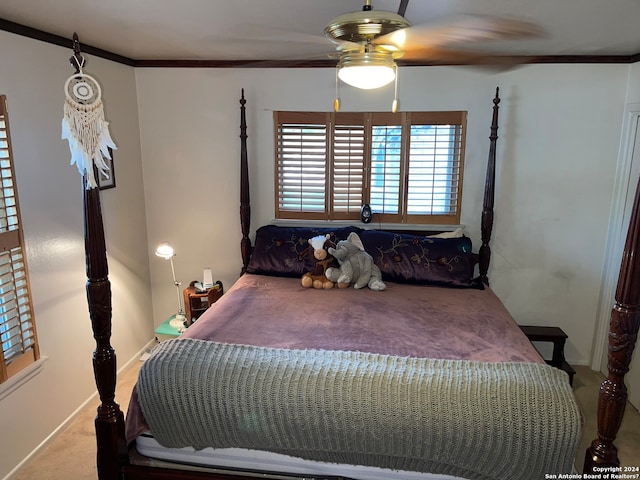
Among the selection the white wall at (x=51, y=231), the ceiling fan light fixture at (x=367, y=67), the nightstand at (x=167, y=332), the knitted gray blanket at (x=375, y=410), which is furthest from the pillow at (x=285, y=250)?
the ceiling fan light fixture at (x=367, y=67)

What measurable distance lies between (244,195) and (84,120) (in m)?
2.03

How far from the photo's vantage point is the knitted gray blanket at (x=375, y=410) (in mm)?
1844

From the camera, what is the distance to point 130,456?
2.14 m

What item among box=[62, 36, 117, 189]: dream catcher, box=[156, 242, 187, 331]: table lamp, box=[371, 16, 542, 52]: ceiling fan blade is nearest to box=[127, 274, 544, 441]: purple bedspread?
box=[156, 242, 187, 331]: table lamp

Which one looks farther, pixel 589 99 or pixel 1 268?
pixel 589 99

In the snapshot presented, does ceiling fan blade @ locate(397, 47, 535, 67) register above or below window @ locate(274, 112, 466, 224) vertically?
above

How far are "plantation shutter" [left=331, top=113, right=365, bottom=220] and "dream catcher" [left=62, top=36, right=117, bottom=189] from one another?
2.17 m

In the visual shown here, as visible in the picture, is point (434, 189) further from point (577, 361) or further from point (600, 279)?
point (577, 361)

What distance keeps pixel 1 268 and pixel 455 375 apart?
7.43 feet

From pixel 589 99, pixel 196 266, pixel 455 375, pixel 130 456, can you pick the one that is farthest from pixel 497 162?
pixel 130 456

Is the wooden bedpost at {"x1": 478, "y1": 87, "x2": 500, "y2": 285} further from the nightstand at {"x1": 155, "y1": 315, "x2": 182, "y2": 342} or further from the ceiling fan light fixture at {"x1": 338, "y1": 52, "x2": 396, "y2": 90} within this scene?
the nightstand at {"x1": 155, "y1": 315, "x2": 182, "y2": 342}

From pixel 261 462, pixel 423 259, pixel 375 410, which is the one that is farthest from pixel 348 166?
pixel 261 462

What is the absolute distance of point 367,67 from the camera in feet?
6.03

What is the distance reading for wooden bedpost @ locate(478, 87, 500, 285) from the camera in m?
3.42
